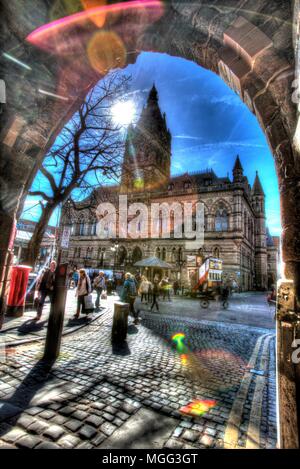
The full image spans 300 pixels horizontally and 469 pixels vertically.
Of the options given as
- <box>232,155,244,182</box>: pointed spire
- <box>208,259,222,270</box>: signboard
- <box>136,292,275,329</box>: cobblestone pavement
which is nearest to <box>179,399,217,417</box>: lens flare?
<box>136,292,275,329</box>: cobblestone pavement

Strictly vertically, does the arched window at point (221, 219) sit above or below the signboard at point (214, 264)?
above

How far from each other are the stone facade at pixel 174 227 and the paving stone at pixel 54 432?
1810 centimetres

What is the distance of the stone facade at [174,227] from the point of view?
30703 millimetres

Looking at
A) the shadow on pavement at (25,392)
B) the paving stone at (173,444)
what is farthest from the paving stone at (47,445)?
the paving stone at (173,444)

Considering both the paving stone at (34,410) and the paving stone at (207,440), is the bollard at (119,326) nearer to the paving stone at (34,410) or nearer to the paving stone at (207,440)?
the paving stone at (34,410)

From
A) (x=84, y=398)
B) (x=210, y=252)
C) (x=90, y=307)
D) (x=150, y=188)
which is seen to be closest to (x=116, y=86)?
(x=90, y=307)

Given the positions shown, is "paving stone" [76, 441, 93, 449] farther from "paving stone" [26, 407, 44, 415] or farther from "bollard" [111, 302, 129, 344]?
"bollard" [111, 302, 129, 344]

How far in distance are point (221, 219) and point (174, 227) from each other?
749 centimetres

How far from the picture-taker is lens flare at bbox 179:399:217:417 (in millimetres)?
2668

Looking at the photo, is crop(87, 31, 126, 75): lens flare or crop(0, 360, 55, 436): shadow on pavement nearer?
crop(0, 360, 55, 436): shadow on pavement

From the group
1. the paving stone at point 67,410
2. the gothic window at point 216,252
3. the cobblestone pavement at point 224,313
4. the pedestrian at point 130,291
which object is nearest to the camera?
the paving stone at point 67,410

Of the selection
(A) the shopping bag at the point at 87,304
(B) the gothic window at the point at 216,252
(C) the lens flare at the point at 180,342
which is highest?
(B) the gothic window at the point at 216,252

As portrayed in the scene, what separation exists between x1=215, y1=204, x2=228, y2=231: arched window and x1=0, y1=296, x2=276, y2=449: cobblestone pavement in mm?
27744

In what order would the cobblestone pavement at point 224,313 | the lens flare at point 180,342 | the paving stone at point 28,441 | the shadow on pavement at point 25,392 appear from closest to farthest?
the paving stone at point 28,441 < the shadow on pavement at point 25,392 < the lens flare at point 180,342 < the cobblestone pavement at point 224,313
